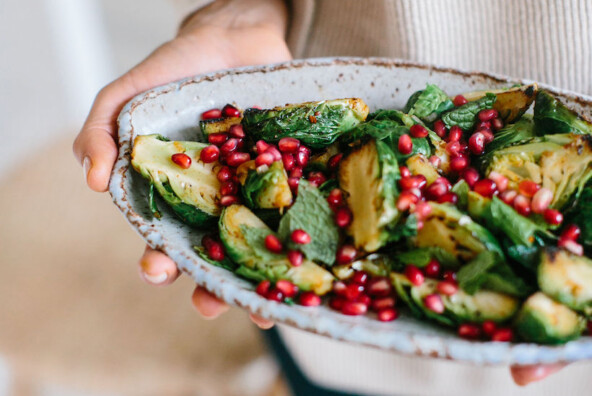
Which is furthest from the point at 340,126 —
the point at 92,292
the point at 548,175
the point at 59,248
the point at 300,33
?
the point at 59,248

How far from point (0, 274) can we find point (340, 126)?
410cm

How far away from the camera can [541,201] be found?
2.30m

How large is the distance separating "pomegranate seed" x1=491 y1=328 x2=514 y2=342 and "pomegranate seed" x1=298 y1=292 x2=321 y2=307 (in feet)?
2.11

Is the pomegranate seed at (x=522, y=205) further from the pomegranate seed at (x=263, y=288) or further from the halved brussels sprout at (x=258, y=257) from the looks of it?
the pomegranate seed at (x=263, y=288)

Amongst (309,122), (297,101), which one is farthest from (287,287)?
(297,101)

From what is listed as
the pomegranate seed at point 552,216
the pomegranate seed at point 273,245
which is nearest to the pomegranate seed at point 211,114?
the pomegranate seed at point 273,245

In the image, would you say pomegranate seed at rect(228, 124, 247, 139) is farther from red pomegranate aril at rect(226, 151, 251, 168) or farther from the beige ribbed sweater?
the beige ribbed sweater

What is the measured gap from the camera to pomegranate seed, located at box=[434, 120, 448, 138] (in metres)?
2.91

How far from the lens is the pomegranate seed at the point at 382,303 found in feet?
7.01

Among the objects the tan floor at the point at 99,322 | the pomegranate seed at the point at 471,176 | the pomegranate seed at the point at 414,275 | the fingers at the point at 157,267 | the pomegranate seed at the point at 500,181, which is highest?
the pomegranate seed at the point at 500,181

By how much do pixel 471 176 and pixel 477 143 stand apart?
0.31 meters

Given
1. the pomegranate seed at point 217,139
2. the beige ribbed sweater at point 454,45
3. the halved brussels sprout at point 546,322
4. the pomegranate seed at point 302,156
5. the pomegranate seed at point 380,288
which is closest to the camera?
the halved brussels sprout at point 546,322

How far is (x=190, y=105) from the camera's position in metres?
3.11

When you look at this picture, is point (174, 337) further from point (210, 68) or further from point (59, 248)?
point (210, 68)
